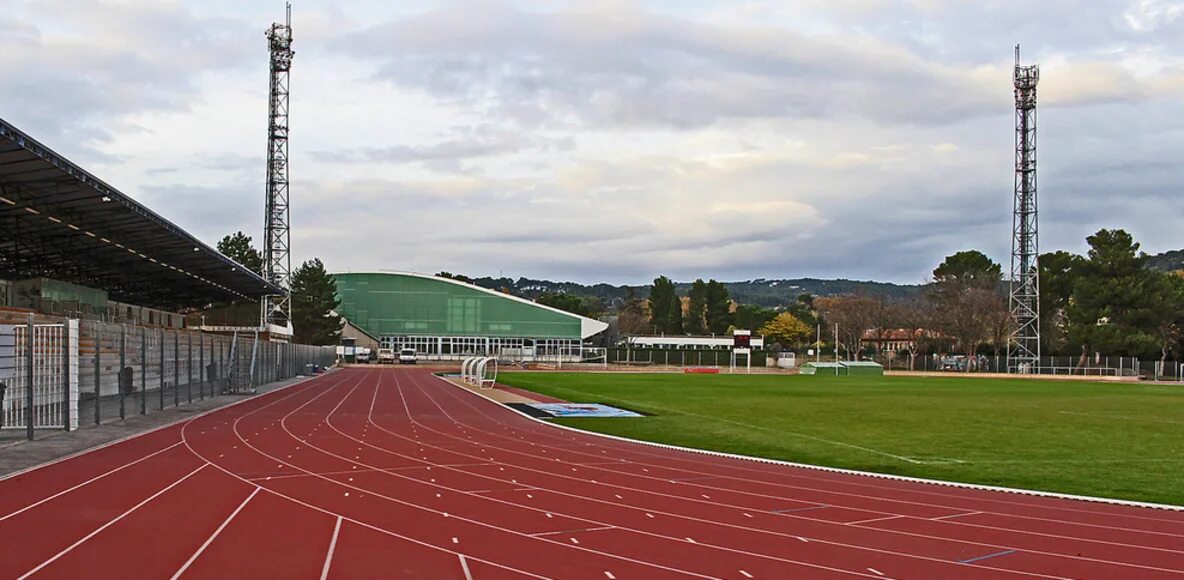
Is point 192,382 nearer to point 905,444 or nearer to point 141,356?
point 141,356

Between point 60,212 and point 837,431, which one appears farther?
point 60,212

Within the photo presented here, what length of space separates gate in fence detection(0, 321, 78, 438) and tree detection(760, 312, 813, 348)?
13853 cm

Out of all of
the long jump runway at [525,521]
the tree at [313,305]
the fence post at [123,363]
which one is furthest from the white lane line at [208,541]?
the tree at [313,305]

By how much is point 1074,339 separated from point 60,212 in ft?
279

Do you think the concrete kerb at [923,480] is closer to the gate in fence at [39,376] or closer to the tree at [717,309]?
the gate in fence at [39,376]

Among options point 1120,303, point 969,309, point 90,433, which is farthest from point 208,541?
point 969,309

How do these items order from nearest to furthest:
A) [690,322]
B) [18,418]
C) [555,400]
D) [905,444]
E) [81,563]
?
[81,563] < [18,418] < [905,444] < [555,400] < [690,322]

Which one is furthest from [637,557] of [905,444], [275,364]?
[275,364]

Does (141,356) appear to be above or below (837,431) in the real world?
above

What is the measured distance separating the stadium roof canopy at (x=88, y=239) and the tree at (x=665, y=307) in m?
123

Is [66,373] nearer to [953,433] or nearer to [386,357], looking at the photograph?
[953,433]

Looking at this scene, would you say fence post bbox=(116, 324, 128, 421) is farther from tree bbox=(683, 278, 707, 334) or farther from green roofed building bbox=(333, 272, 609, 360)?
tree bbox=(683, 278, 707, 334)

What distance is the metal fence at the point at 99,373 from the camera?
21406mm

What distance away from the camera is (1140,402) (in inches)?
1735
